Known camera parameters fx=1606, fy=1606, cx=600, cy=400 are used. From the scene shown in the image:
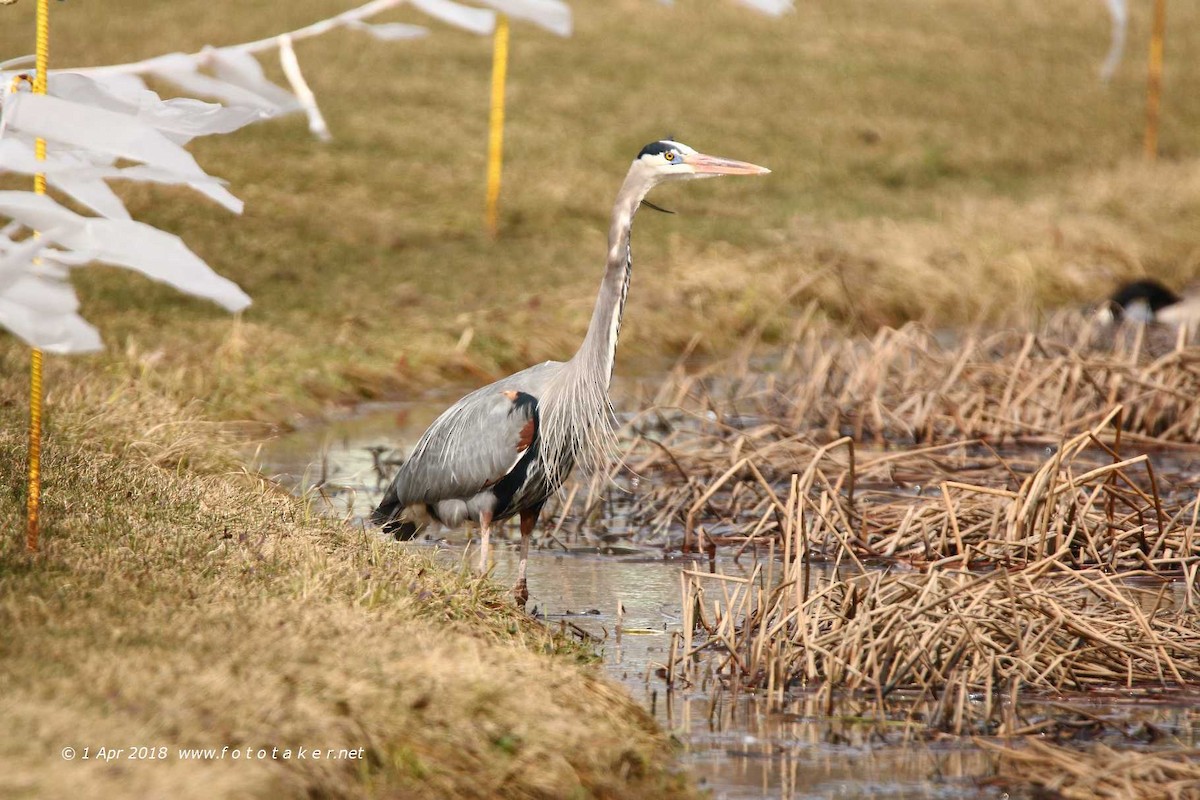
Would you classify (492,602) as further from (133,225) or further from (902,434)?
(902,434)

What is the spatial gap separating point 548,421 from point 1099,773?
2834 mm

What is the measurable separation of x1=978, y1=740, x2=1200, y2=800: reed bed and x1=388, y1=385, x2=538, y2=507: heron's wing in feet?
8.06

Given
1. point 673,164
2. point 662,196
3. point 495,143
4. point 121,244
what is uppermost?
point 495,143

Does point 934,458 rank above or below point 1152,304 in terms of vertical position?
below

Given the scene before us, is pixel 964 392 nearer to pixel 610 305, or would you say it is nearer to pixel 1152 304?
pixel 610 305

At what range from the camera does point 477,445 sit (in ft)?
21.4

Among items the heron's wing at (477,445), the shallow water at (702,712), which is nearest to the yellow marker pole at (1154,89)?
the shallow water at (702,712)

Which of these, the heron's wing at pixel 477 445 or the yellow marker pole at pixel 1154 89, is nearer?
the heron's wing at pixel 477 445

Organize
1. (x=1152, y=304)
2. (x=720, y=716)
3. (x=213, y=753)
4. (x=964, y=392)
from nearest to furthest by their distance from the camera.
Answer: (x=213, y=753)
(x=720, y=716)
(x=964, y=392)
(x=1152, y=304)

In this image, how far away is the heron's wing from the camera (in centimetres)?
650

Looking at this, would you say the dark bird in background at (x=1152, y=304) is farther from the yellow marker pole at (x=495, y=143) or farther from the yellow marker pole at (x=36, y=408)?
the yellow marker pole at (x=36, y=408)

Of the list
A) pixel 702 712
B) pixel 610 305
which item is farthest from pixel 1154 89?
pixel 702 712

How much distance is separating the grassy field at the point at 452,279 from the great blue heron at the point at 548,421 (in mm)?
540

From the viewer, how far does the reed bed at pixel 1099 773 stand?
439 cm
